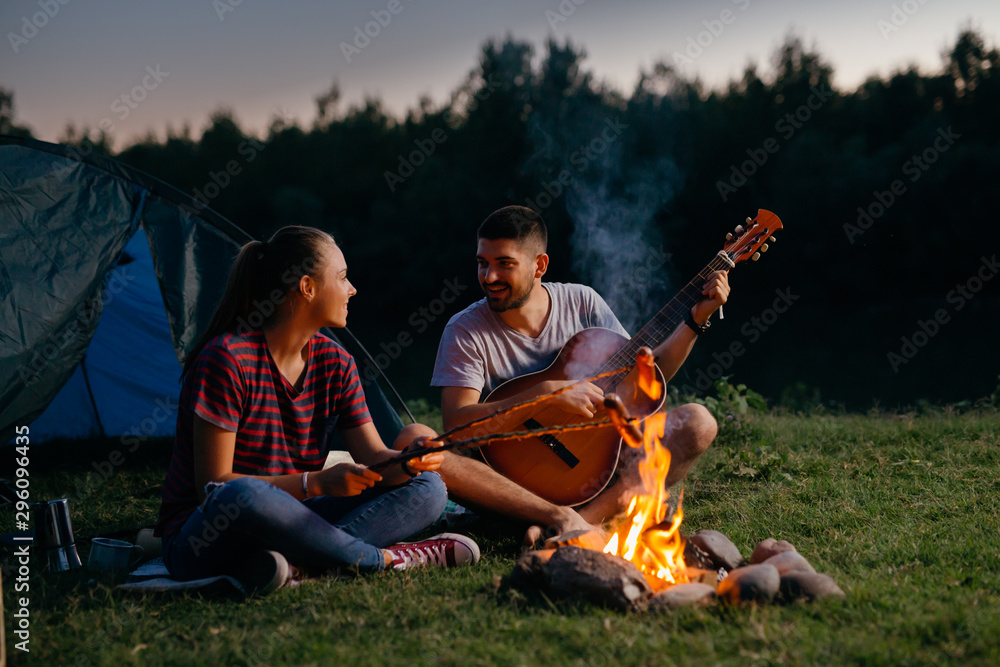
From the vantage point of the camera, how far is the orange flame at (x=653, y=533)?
2413 mm

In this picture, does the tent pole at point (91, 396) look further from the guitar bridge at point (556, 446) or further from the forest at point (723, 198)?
the forest at point (723, 198)

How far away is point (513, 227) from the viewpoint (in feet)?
10.8

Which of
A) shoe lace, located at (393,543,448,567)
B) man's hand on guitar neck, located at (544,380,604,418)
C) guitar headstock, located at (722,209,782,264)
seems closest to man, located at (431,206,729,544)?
man's hand on guitar neck, located at (544,380,604,418)

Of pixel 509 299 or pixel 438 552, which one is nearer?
pixel 438 552

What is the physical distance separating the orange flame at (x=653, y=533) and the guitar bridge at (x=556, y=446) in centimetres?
52

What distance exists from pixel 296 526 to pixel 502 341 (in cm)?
128

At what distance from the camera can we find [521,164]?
2117cm

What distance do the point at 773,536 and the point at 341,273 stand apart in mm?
1941

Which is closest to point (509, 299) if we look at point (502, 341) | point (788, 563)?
point (502, 341)

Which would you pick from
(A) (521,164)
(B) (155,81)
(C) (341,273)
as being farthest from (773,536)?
(A) (521,164)

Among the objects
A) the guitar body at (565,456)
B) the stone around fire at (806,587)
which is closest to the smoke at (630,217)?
the guitar body at (565,456)

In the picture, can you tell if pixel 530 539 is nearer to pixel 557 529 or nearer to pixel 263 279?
pixel 557 529

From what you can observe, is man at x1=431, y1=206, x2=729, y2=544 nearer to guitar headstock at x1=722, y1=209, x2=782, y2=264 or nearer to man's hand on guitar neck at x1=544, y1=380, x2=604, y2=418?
man's hand on guitar neck at x1=544, y1=380, x2=604, y2=418

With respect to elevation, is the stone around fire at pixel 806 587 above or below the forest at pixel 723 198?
below
